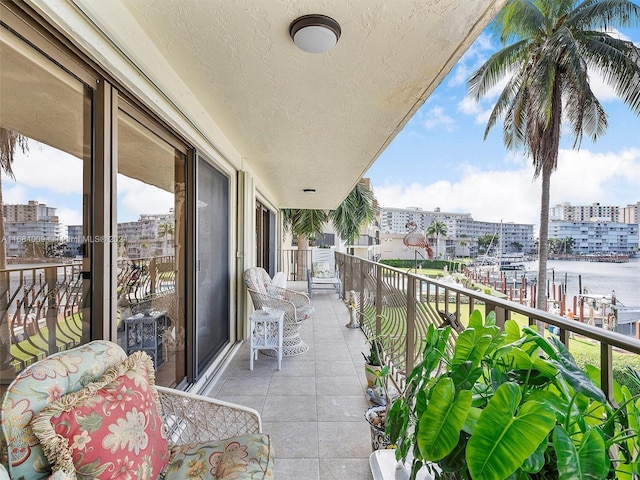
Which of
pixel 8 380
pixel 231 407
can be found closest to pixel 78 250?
pixel 8 380

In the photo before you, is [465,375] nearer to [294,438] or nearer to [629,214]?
[294,438]

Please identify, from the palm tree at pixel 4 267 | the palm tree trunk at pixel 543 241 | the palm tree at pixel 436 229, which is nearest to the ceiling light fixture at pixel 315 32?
the palm tree at pixel 4 267

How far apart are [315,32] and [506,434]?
5.27ft

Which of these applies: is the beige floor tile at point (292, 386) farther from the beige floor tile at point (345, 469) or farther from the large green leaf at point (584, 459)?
the large green leaf at point (584, 459)

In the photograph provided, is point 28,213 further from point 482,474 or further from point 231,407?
point 482,474

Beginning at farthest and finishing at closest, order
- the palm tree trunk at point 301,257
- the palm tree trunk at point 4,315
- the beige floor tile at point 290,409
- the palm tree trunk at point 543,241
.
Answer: the palm tree trunk at point 301,257 → the palm tree trunk at point 543,241 → the beige floor tile at point 290,409 → the palm tree trunk at point 4,315

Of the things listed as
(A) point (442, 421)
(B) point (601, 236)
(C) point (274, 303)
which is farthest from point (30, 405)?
(B) point (601, 236)

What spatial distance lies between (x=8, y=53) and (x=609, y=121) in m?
11.6

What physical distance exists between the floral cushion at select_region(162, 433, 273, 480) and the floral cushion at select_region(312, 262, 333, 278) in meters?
6.29

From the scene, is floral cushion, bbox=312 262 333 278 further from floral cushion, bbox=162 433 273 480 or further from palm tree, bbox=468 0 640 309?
floral cushion, bbox=162 433 273 480

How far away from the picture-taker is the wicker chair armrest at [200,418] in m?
1.39

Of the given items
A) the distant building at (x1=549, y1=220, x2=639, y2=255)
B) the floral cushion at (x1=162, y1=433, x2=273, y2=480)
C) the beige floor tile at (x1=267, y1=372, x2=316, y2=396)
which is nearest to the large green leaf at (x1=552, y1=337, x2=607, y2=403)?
the floral cushion at (x1=162, y1=433, x2=273, y2=480)

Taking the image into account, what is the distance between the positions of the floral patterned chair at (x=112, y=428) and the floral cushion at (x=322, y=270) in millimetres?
6154

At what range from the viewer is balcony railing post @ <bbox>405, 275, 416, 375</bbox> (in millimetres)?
2408
